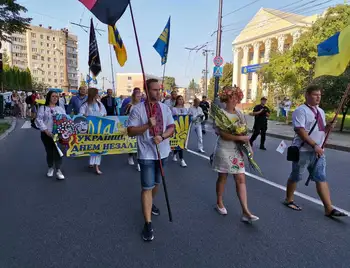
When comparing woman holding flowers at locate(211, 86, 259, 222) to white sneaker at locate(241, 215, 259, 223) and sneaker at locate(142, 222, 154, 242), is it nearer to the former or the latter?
white sneaker at locate(241, 215, 259, 223)

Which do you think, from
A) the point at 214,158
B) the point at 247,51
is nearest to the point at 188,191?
the point at 214,158

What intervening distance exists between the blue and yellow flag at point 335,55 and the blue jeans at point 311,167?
4.00ft

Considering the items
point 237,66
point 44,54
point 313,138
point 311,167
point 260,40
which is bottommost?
point 311,167

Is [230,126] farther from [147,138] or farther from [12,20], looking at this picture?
[12,20]

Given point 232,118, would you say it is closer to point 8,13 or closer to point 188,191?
point 188,191

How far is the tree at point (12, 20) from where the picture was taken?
1134cm

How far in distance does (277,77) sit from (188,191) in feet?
66.5

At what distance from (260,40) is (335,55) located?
5053 centimetres

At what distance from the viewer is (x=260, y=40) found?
50594 millimetres

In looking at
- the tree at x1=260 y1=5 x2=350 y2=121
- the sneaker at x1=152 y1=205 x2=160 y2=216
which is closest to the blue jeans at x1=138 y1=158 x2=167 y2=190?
the sneaker at x1=152 y1=205 x2=160 y2=216

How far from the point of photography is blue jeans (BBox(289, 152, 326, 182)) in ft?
12.8

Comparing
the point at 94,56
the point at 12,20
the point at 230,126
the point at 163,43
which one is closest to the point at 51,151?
the point at 230,126

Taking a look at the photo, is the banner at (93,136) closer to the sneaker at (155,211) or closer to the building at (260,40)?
the sneaker at (155,211)

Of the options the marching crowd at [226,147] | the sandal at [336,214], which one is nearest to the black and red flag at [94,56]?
the marching crowd at [226,147]
